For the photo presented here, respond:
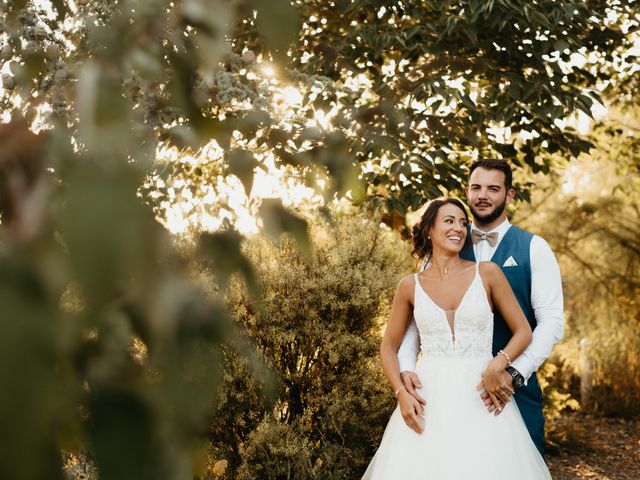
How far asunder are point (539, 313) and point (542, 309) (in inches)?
0.8

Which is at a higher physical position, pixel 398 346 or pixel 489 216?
pixel 489 216

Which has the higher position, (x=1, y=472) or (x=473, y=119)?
(x=473, y=119)

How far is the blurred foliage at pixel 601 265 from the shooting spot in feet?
26.8

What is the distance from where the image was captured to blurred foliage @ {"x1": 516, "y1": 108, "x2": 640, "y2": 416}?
8.17m

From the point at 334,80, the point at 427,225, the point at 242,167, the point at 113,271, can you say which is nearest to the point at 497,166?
the point at 427,225

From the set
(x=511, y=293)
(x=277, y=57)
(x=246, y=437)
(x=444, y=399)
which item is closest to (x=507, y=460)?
(x=444, y=399)

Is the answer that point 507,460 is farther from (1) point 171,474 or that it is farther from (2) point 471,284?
(1) point 171,474

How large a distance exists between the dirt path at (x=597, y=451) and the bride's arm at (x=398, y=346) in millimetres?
3629

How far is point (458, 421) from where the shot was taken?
112 inches

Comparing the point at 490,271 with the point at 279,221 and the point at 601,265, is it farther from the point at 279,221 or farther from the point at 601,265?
the point at 601,265

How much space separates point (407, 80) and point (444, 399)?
243 cm

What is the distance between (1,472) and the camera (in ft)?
1.22

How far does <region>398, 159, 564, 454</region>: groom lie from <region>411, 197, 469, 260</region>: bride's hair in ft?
0.42

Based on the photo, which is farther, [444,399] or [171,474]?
[444,399]
